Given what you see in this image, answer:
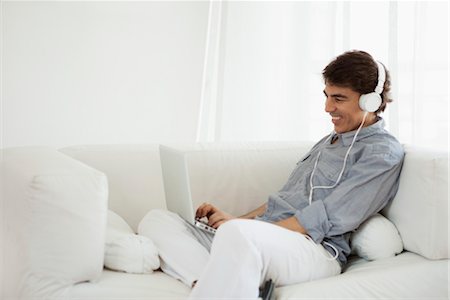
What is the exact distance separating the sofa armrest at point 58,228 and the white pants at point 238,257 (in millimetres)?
261

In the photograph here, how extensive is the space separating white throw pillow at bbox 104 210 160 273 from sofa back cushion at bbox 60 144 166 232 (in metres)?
0.41

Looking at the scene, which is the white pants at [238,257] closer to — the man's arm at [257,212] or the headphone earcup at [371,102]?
the man's arm at [257,212]

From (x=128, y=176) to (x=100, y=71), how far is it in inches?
41.1

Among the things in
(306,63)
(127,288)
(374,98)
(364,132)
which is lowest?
(127,288)

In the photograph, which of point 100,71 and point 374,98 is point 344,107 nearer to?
point 374,98

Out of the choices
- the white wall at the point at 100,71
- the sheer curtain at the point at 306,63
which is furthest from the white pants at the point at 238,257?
the white wall at the point at 100,71

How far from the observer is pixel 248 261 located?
142 centimetres

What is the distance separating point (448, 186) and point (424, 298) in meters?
0.30

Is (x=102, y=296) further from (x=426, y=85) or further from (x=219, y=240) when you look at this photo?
(x=426, y=85)

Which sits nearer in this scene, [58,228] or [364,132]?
[58,228]

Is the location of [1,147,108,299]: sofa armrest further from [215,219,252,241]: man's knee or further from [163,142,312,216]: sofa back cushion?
[163,142,312,216]: sofa back cushion

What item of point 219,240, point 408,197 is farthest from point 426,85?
point 219,240

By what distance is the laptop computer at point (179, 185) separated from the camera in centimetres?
169

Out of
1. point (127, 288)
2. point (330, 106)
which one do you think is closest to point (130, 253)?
point (127, 288)
